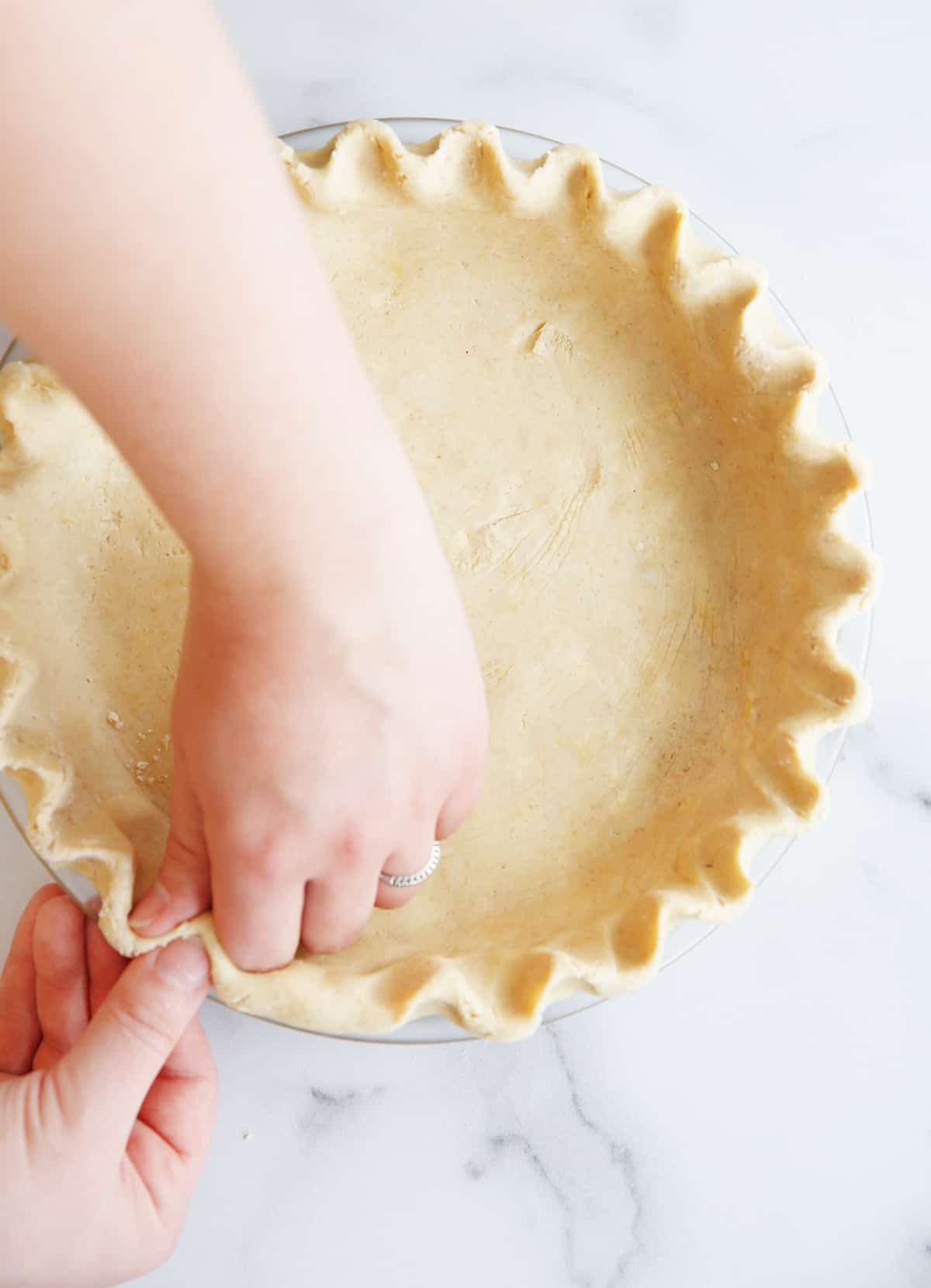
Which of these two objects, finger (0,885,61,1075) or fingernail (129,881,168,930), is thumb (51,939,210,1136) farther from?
finger (0,885,61,1075)

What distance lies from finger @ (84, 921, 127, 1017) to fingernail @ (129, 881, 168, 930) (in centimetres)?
16

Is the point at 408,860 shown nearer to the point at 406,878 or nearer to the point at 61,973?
the point at 406,878

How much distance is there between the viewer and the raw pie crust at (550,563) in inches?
30.4

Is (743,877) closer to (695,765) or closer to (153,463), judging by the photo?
(695,765)

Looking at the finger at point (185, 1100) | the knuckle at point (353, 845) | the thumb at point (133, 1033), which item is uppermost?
the knuckle at point (353, 845)

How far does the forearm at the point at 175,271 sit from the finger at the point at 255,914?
0.20 m

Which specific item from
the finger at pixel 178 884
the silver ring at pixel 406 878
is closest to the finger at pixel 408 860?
the silver ring at pixel 406 878

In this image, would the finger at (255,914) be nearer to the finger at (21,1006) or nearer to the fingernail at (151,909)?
the fingernail at (151,909)

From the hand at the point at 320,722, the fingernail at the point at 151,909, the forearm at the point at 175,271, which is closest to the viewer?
the forearm at the point at 175,271

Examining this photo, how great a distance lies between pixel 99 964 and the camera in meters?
0.85

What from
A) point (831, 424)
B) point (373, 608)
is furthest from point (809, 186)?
point (373, 608)

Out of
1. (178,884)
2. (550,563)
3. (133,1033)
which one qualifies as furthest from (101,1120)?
(550,563)

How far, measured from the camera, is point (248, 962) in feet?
2.31

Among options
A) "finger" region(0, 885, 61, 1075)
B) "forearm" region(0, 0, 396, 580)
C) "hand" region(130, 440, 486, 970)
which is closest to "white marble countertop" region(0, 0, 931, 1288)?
"finger" region(0, 885, 61, 1075)
